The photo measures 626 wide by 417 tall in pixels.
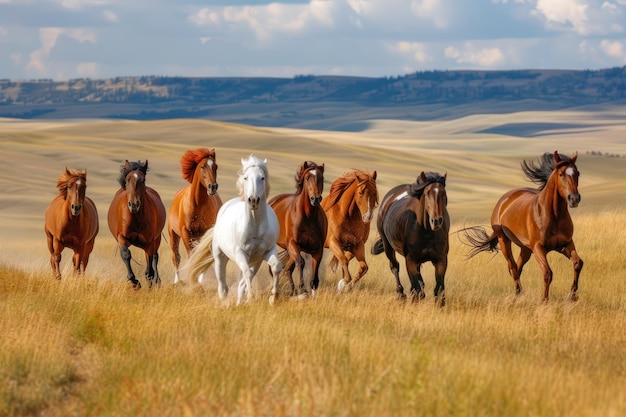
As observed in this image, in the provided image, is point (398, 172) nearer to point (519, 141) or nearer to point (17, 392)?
point (17, 392)

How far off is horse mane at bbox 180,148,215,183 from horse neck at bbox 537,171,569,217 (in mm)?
4432

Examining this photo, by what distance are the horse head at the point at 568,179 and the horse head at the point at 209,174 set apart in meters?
4.41

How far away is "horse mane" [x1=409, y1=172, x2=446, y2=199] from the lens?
13.1 meters

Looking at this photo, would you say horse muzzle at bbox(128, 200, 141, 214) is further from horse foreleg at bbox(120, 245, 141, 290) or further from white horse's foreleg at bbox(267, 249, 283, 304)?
white horse's foreleg at bbox(267, 249, 283, 304)

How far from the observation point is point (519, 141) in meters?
193

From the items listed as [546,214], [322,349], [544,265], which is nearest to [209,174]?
[546,214]

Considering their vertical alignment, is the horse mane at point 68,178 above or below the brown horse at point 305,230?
above

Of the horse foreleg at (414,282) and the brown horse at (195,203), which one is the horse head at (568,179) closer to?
the horse foreleg at (414,282)

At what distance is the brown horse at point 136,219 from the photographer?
1451 centimetres

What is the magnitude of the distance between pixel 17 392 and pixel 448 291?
9331 millimetres

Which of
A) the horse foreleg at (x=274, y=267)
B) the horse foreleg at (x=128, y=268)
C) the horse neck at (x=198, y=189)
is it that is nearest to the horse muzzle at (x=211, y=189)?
the horse neck at (x=198, y=189)

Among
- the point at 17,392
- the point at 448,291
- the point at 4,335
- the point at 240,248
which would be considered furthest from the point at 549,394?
the point at 448,291

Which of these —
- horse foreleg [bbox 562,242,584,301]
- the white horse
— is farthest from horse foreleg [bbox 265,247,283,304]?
horse foreleg [bbox 562,242,584,301]

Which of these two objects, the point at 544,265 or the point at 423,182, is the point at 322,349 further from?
the point at 544,265
